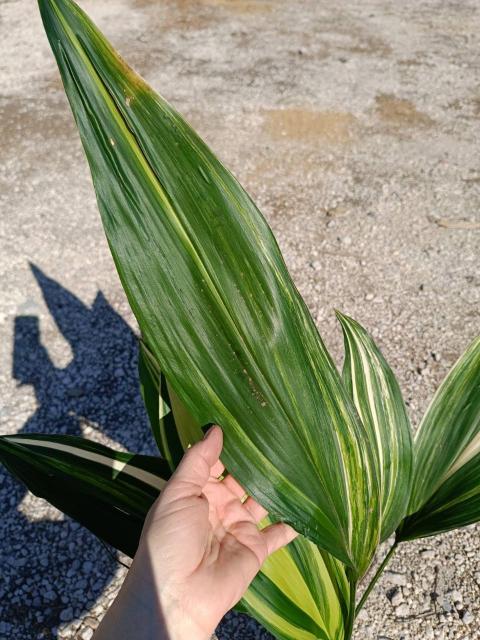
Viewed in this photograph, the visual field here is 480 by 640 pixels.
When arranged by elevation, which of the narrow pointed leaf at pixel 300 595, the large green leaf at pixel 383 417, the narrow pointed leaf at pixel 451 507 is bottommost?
the narrow pointed leaf at pixel 300 595

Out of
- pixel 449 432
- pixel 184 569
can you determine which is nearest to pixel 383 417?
pixel 449 432

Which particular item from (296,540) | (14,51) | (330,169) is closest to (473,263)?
(330,169)

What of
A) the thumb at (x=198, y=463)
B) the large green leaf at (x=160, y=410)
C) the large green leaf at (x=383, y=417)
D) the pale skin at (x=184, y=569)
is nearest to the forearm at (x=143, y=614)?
the pale skin at (x=184, y=569)

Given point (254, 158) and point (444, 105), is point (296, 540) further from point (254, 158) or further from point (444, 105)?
point (444, 105)

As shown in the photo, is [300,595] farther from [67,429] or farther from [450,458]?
[67,429]

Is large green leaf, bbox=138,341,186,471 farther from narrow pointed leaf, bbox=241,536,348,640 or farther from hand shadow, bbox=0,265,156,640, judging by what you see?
hand shadow, bbox=0,265,156,640

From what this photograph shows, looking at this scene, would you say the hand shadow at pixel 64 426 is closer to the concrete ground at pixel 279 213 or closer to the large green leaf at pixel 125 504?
the concrete ground at pixel 279 213

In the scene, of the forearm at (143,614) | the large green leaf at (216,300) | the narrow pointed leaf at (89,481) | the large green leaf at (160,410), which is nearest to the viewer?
the large green leaf at (216,300)
